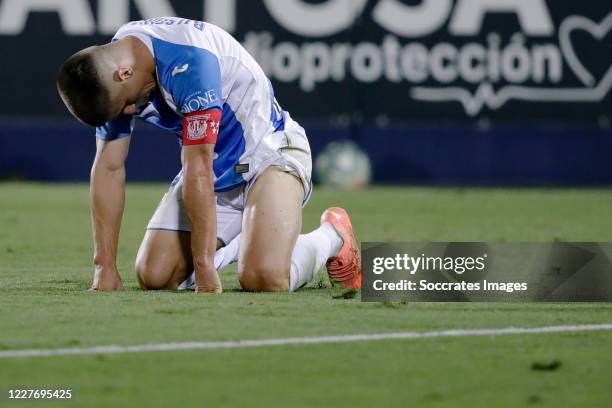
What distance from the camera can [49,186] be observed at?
632 inches

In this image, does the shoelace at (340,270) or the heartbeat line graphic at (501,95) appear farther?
the heartbeat line graphic at (501,95)

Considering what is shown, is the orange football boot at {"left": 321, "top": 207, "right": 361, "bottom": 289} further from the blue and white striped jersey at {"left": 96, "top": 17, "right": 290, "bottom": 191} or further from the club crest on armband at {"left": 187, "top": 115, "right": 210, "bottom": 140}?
the club crest on armband at {"left": 187, "top": 115, "right": 210, "bottom": 140}

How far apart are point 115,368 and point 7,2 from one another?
12.7 meters

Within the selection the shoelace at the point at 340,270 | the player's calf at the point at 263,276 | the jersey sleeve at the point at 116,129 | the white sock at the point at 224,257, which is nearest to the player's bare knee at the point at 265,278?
the player's calf at the point at 263,276

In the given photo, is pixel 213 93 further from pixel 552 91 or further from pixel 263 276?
pixel 552 91

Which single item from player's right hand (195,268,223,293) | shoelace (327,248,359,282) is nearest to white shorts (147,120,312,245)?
shoelace (327,248,359,282)

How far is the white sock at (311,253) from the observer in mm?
5902

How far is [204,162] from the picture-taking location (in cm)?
549

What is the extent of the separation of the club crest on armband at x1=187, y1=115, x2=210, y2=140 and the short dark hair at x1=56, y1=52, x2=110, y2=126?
1.17 ft

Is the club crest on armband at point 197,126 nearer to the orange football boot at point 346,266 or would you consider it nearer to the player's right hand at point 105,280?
the player's right hand at point 105,280

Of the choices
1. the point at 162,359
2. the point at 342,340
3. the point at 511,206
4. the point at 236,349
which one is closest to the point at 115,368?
the point at 162,359

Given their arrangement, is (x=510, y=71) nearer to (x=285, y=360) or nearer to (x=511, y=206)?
(x=511, y=206)

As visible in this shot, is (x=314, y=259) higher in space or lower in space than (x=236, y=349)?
lower

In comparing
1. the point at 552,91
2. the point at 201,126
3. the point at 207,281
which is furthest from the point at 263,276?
the point at 552,91
